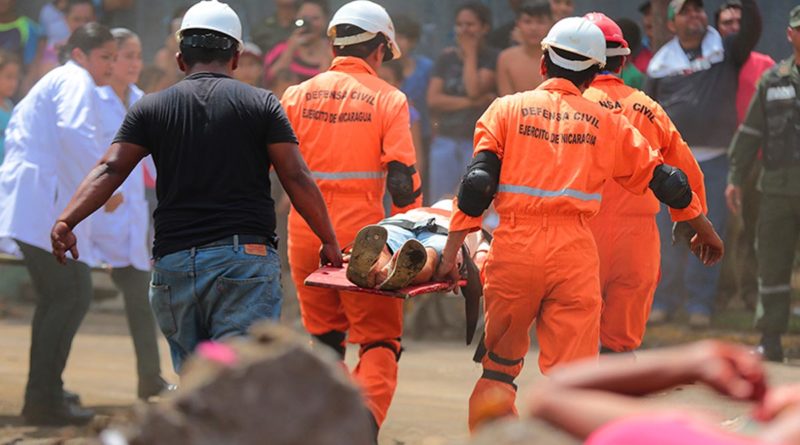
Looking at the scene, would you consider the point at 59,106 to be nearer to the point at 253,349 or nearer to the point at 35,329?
the point at 35,329

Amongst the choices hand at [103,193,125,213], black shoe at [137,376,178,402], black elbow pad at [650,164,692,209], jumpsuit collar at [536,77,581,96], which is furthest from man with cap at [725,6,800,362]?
hand at [103,193,125,213]

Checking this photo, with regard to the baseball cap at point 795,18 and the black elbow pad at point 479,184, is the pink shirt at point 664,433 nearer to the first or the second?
the black elbow pad at point 479,184

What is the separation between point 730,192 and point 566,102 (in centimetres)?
432

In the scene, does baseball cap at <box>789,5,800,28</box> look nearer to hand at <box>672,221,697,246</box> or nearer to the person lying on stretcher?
hand at <box>672,221,697,246</box>

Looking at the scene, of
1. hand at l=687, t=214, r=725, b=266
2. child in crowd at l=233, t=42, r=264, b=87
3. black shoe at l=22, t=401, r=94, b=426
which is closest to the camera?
hand at l=687, t=214, r=725, b=266

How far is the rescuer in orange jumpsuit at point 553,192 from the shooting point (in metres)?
6.52

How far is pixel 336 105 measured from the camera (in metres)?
7.75

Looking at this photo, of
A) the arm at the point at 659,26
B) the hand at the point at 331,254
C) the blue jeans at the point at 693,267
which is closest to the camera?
the hand at the point at 331,254

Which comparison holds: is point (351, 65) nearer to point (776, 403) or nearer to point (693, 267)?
point (693, 267)

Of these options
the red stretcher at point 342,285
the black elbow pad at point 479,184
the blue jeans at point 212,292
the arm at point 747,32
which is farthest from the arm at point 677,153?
the arm at point 747,32

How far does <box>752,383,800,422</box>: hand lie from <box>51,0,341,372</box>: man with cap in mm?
3022

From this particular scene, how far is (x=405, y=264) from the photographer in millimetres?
6543

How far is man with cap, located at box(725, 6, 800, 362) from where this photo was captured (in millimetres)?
10266

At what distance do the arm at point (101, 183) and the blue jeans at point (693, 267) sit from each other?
575cm
